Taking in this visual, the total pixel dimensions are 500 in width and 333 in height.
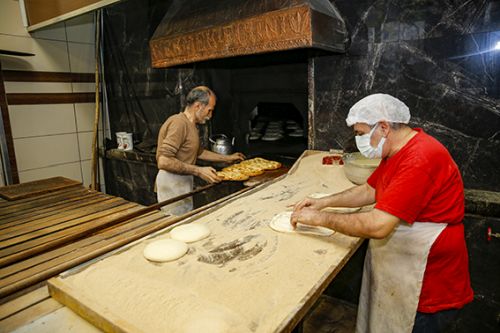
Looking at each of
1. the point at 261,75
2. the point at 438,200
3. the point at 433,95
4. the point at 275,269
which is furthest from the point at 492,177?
the point at 261,75

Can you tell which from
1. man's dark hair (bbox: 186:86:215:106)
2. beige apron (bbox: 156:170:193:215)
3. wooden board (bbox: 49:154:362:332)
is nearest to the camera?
wooden board (bbox: 49:154:362:332)

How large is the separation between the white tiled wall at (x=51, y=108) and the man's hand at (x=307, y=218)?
4374 millimetres

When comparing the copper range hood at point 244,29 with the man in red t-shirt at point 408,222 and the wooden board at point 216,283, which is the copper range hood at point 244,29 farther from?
the wooden board at point 216,283

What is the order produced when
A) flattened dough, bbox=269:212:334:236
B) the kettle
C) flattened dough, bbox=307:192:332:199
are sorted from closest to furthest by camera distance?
flattened dough, bbox=269:212:334:236 < flattened dough, bbox=307:192:332:199 < the kettle

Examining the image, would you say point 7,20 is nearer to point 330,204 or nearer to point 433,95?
point 330,204

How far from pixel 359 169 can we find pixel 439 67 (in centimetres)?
104

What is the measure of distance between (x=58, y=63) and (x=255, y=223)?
446 centimetres

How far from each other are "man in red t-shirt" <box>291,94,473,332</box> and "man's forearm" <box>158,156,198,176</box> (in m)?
1.52

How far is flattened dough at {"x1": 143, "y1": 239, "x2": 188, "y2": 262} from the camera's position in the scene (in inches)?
55.1

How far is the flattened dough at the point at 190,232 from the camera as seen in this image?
5.19 feet

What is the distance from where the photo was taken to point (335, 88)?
3039 millimetres

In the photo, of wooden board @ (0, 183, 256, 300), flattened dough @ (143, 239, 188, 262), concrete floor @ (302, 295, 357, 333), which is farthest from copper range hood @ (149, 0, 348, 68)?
concrete floor @ (302, 295, 357, 333)

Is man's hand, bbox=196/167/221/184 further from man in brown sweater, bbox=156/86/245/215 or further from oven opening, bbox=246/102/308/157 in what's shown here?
oven opening, bbox=246/102/308/157

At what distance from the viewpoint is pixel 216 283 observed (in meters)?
1.22
